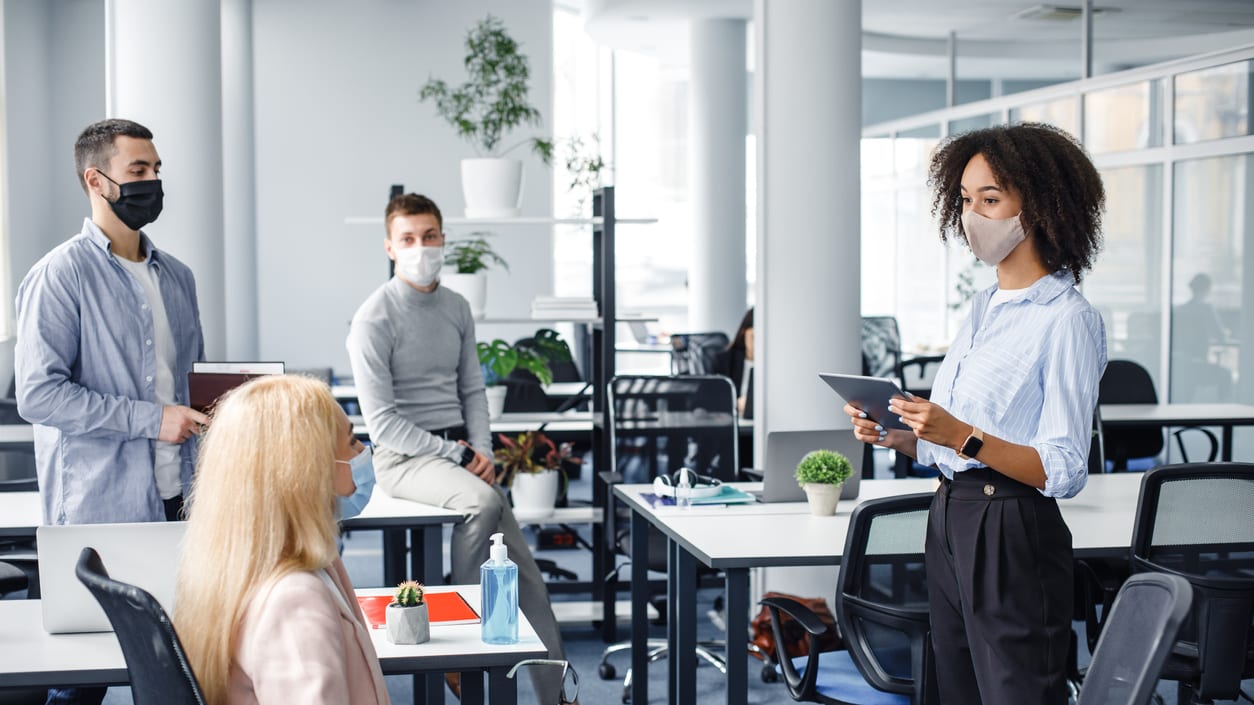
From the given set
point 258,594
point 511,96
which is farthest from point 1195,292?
point 258,594

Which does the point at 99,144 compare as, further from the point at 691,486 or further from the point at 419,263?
the point at 691,486

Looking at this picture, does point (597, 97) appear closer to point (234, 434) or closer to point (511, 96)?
point (511, 96)

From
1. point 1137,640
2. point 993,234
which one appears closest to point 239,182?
point 993,234

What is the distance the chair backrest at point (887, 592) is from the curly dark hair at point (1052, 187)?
0.73 metres

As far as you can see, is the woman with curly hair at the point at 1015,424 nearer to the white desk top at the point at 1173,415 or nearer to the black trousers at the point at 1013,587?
the black trousers at the point at 1013,587

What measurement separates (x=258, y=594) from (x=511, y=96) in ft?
12.6

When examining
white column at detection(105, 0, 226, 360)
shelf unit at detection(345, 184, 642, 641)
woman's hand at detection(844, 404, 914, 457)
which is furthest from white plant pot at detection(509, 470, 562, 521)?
woman's hand at detection(844, 404, 914, 457)

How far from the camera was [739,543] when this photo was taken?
10.2ft

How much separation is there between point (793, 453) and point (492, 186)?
2045 millimetres

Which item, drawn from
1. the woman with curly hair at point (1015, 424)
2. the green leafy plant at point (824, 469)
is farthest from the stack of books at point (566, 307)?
the woman with curly hair at point (1015, 424)

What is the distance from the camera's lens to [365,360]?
3969 millimetres

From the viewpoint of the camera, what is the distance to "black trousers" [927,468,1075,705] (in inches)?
80.2

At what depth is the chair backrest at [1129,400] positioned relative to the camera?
608 centimetres

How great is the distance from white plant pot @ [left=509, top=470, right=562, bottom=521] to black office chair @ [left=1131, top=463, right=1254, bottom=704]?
7.65ft
